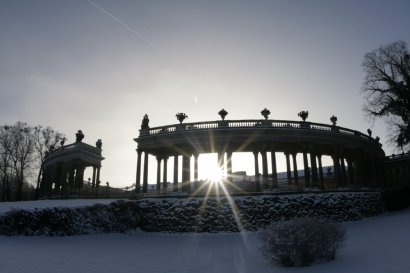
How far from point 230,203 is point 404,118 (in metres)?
24.9

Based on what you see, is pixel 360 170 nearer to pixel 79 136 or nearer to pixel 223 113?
pixel 223 113

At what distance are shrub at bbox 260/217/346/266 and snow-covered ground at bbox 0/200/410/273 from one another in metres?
0.46

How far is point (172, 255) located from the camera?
16.9 m

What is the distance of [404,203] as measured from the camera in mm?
34562

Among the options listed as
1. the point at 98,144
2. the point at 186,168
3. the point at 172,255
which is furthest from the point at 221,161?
the point at 98,144

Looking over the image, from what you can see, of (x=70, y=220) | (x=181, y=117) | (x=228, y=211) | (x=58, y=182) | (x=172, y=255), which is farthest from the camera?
(x=58, y=182)

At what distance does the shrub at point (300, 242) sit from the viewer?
12.7 meters

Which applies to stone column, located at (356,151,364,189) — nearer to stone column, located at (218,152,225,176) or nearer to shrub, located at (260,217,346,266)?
stone column, located at (218,152,225,176)

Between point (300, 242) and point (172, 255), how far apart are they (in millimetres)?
7260

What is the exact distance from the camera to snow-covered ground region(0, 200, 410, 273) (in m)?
12.3

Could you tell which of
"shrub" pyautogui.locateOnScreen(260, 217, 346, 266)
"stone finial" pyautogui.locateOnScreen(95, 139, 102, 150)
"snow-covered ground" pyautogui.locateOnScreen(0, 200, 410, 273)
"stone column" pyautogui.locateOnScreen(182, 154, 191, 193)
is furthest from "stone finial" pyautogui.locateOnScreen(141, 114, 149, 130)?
"shrub" pyautogui.locateOnScreen(260, 217, 346, 266)

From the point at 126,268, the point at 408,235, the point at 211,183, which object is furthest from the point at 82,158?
the point at 408,235

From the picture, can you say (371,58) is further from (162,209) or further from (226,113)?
(162,209)

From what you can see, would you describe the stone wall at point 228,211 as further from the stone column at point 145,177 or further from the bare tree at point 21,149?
the bare tree at point 21,149
